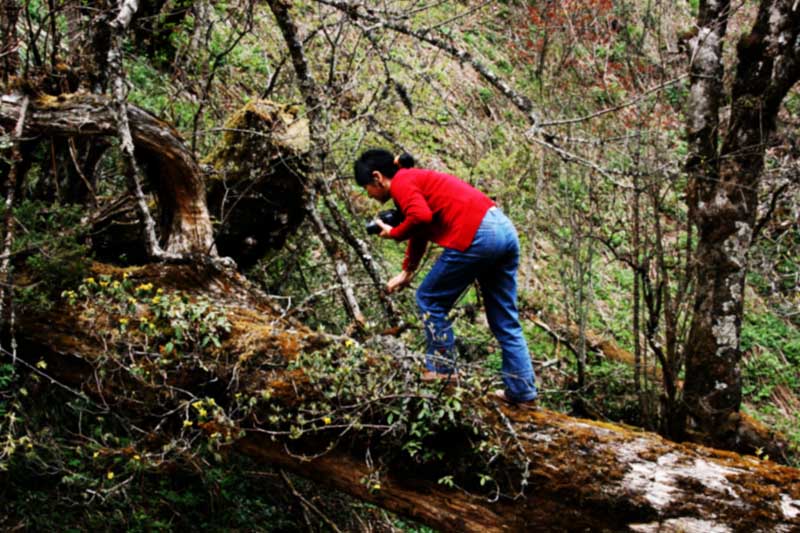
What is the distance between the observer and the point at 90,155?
17.7ft

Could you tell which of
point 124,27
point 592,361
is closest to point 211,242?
point 124,27

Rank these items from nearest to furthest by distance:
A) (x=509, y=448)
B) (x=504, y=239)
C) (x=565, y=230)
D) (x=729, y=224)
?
(x=509, y=448) < (x=504, y=239) < (x=729, y=224) < (x=565, y=230)

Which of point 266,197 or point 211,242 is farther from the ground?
point 266,197

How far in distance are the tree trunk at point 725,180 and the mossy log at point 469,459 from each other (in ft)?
8.63

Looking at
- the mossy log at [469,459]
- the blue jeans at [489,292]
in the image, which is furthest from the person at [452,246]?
the mossy log at [469,459]

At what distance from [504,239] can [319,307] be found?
2774 millimetres

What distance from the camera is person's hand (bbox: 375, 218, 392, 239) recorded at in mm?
4136

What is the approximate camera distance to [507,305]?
426 cm

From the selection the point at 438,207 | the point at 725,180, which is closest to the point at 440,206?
the point at 438,207

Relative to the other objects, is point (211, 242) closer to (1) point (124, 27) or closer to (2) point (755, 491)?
(1) point (124, 27)

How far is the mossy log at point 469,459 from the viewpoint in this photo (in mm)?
3256

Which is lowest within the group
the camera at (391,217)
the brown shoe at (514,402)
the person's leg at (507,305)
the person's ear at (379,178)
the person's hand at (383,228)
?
the brown shoe at (514,402)

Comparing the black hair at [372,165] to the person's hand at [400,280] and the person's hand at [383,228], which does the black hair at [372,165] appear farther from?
the person's hand at [400,280]

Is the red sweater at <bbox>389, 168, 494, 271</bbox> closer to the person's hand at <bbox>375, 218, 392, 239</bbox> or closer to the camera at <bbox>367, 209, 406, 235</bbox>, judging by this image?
the person's hand at <bbox>375, 218, 392, 239</bbox>
